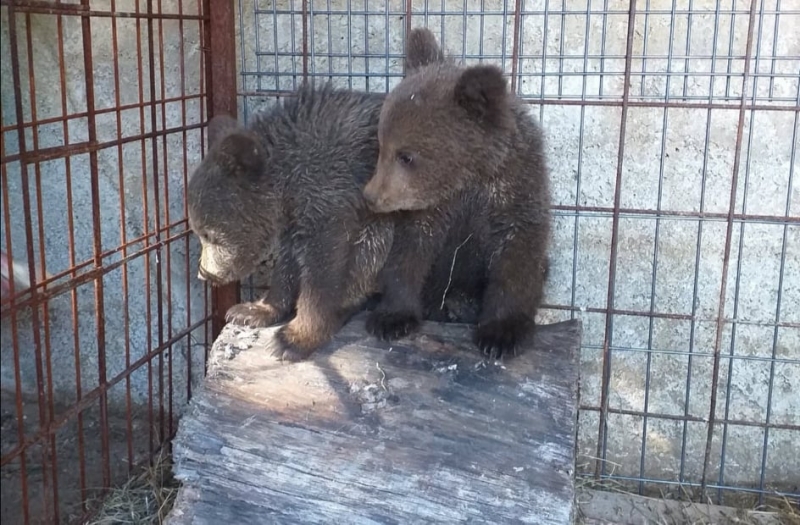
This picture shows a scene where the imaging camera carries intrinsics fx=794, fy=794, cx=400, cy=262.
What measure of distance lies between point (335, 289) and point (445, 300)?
70 centimetres

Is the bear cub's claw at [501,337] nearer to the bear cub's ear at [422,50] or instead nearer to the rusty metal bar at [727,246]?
the rusty metal bar at [727,246]

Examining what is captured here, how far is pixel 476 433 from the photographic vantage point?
3.38 metres

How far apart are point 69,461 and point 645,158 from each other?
3.76m

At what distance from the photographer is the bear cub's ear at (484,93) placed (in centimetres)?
328

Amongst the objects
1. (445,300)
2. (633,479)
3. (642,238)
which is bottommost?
(633,479)

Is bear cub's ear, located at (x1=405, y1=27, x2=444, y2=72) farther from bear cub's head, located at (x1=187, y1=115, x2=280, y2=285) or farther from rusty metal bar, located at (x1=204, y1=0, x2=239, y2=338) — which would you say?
rusty metal bar, located at (x1=204, y1=0, x2=239, y2=338)

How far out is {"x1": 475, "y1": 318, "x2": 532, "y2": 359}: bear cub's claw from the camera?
371 cm

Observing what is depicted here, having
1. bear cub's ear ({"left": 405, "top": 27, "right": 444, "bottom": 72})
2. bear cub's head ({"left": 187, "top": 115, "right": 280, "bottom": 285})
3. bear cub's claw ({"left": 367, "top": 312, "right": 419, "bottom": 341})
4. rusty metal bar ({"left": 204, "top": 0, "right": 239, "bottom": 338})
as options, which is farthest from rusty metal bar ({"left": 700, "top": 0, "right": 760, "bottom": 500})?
rusty metal bar ({"left": 204, "top": 0, "right": 239, "bottom": 338})

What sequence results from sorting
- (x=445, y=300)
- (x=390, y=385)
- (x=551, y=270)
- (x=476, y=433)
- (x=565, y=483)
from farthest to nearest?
1. (x=551, y=270)
2. (x=445, y=300)
3. (x=390, y=385)
4. (x=476, y=433)
5. (x=565, y=483)

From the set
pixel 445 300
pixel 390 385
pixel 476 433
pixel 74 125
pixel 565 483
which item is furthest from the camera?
pixel 74 125

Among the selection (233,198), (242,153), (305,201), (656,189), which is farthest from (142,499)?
(656,189)

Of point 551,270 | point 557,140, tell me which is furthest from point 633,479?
point 557,140

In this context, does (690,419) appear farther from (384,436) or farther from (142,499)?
(142,499)

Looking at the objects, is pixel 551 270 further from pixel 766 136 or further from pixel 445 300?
pixel 766 136
